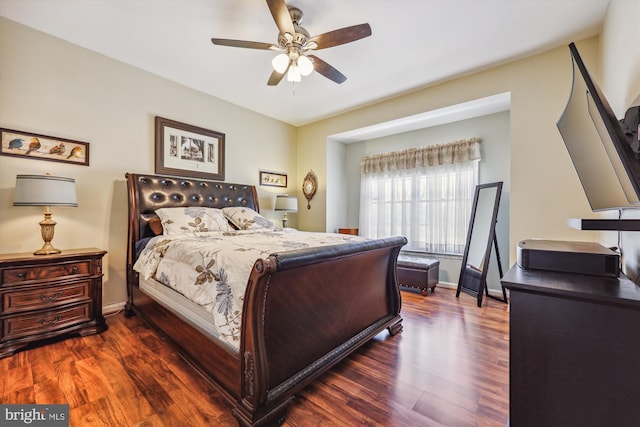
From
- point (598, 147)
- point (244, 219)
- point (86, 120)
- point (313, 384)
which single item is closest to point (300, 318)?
point (313, 384)

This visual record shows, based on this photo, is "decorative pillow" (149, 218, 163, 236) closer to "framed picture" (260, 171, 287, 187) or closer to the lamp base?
the lamp base

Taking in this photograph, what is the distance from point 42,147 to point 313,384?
3142 mm

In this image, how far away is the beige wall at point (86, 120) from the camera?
2.38 meters

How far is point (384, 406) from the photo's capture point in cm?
151

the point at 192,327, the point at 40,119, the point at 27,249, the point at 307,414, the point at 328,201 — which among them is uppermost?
the point at 40,119

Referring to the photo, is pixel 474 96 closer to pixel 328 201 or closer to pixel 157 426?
pixel 328 201

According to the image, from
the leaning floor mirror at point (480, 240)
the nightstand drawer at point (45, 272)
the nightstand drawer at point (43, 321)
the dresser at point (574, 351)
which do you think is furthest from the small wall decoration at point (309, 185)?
the dresser at point (574, 351)

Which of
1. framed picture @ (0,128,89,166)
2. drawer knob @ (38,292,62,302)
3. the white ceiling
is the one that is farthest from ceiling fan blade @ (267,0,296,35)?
drawer knob @ (38,292,62,302)

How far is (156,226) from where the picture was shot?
2811 millimetres

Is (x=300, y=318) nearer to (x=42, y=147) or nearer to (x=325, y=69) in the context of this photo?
(x=325, y=69)

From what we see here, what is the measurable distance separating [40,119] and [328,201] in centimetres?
360

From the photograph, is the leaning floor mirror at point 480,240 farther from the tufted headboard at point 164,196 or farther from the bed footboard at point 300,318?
the tufted headboard at point 164,196

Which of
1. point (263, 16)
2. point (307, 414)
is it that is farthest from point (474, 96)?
point (307, 414)

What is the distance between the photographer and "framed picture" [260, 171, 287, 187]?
450 cm
